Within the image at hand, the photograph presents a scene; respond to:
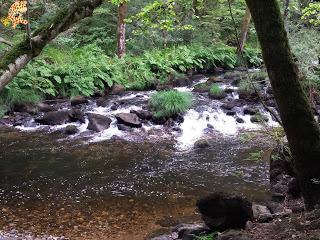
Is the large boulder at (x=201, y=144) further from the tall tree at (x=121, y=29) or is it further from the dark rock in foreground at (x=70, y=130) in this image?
the tall tree at (x=121, y=29)

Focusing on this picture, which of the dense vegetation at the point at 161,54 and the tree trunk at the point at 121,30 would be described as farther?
the tree trunk at the point at 121,30

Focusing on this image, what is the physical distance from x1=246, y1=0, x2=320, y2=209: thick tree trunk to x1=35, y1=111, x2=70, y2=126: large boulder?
861 cm

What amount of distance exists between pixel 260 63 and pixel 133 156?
13.3 m

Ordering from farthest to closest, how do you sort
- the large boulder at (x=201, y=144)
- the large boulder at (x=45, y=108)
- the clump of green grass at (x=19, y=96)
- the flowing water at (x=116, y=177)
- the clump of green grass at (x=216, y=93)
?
the clump of green grass at (x=216, y=93)
the large boulder at (x=45, y=108)
the clump of green grass at (x=19, y=96)
the large boulder at (x=201, y=144)
the flowing water at (x=116, y=177)

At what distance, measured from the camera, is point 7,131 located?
10750 mm

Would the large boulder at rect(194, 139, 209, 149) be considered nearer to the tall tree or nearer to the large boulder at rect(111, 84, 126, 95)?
the large boulder at rect(111, 84, 126, 95)

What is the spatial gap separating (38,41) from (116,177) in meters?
5.16

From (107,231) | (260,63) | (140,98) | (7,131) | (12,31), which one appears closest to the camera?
(107,231)

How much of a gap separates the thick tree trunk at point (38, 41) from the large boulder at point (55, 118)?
8381 millimetres

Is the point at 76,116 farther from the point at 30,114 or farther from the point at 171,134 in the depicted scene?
the point at 171,134

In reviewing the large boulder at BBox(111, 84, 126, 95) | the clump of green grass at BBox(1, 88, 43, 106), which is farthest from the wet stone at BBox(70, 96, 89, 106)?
the large boulder at BBox(111, 84, 126, 95)

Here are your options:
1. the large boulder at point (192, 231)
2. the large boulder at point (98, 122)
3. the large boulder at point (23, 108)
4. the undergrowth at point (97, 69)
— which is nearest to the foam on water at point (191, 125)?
the large boulder at point (98, 122)

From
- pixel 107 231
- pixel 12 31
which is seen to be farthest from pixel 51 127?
pixel 12 31

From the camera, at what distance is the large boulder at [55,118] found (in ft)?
37.4
